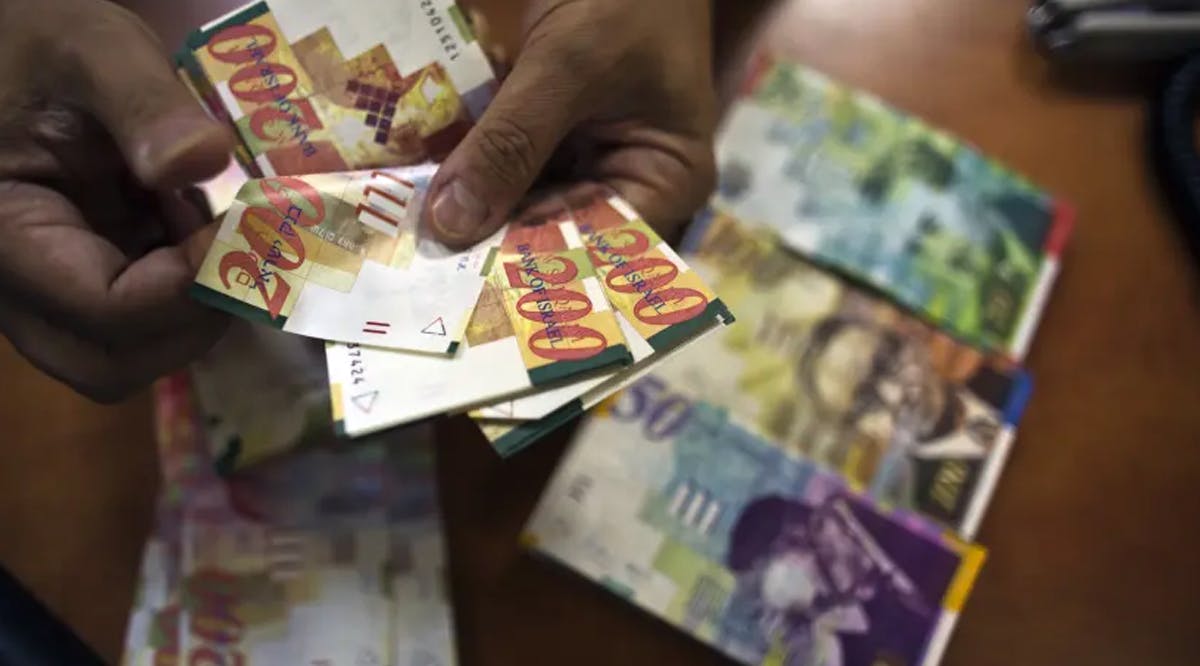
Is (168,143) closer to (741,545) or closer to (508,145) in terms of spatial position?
(508,145)

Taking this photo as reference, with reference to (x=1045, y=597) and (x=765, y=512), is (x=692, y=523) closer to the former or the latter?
(x=765, y=512)

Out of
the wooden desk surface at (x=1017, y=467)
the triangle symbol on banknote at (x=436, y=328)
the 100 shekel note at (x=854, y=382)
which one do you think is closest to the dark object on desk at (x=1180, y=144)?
the wooden desk surface at (x=1017, y=467)

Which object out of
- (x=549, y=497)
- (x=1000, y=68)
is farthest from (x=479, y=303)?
(x=1000, y=68)

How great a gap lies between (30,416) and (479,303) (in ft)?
1.19

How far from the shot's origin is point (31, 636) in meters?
0.46

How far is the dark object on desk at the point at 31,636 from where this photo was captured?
45 centimetres

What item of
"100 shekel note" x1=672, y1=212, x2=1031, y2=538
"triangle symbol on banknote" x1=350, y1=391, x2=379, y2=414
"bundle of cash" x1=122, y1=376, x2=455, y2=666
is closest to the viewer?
"triangle symbol on banknote" x1=350, y1=391, x2=379, y2=414

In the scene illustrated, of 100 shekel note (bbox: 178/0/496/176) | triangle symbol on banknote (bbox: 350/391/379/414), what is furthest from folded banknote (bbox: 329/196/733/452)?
100 shekel note (bbox: 178/0/496/176)

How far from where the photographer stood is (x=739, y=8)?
783 mm

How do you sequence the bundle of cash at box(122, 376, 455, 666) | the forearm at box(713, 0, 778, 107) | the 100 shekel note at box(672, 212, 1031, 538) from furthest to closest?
the forearm at box(713, 0, 778, 107) → the 100 shekel note at box(672, 212, 1031, 538) → the bundle of cash at box(122, 376, 455, 666)

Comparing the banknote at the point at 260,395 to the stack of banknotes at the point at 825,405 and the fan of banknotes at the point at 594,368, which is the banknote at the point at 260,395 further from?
the stack of banknotes at the point at 825,405

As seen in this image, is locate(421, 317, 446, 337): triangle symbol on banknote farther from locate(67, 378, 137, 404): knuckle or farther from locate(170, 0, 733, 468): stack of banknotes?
locate(67, 378, 137, 404): knuckle

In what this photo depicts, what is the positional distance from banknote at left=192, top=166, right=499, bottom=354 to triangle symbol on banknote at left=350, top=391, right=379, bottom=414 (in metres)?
0.03

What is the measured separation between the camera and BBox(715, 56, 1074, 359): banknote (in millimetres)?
707
